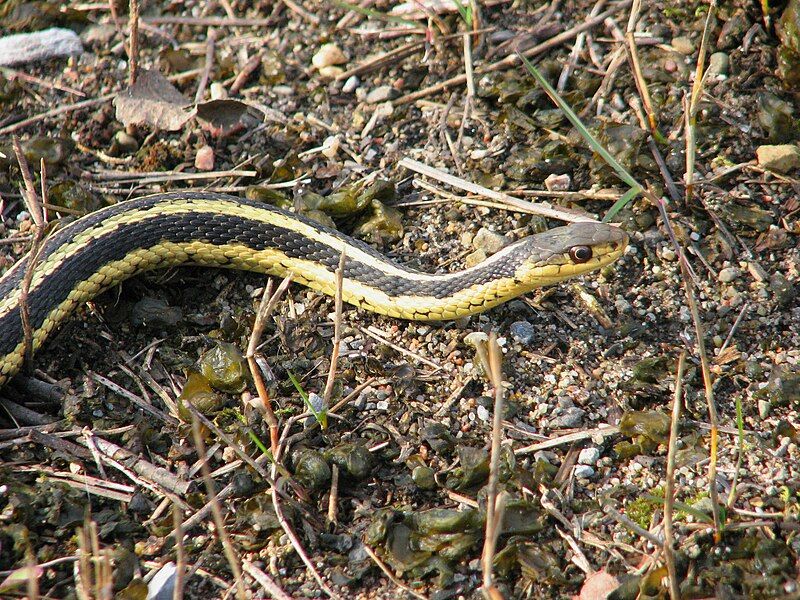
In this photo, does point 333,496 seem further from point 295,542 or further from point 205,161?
point 205,161

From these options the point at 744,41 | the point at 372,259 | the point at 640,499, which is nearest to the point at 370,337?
the point at 372,259

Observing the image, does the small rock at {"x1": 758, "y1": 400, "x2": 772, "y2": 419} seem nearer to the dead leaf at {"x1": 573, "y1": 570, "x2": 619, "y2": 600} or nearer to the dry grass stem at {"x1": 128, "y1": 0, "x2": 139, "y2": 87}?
the dead leaf at {"x1": 573, "y1": 570, "x2": 619, "y2": 600}

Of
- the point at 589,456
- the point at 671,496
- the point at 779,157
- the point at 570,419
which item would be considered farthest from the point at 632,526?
the point at 779,157

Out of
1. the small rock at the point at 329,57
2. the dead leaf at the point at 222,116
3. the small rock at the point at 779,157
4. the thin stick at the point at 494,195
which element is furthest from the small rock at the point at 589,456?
the small rock at the point at 329,57

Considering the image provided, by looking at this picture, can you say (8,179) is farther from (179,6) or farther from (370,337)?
(370,337)

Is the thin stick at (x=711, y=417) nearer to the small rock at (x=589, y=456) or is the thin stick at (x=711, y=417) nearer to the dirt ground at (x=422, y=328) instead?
the dirt ground at (x=422, y=328)

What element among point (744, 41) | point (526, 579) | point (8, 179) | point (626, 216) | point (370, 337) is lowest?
point (526, 579)
